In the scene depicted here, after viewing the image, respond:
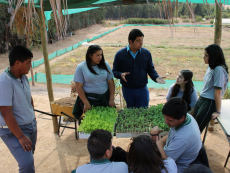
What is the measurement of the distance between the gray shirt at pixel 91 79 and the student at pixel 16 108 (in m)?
0.84

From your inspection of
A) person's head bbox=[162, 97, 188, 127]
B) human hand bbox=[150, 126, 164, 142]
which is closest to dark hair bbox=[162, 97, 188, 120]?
person's head bbox=[162, 97, 188, 127]

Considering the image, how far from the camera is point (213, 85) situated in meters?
2.75

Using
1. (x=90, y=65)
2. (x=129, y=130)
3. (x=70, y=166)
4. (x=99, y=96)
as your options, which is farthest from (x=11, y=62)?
(x=70, y=166)

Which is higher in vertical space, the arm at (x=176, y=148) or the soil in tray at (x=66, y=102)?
the arm at (x=176, y=148)

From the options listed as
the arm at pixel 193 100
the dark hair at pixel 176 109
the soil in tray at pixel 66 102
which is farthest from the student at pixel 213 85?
the soil in tray at pixel 66 102

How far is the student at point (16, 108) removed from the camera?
2020 mm

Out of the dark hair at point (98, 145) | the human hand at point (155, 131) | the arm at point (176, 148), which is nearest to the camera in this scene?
the dark hair at point (98, 145)

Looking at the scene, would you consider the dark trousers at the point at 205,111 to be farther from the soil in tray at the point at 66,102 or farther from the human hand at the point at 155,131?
the soil in tray at the point at 66,102

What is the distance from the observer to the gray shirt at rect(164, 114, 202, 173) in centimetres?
190

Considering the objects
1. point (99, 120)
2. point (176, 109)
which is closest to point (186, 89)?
point (176, 109)

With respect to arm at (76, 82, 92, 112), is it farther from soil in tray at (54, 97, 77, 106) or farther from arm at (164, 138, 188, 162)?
arm at (164, 138, 188, 162)

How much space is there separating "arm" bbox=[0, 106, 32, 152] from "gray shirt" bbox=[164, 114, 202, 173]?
4.67 ft

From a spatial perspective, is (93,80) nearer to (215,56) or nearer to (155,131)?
(155,131)

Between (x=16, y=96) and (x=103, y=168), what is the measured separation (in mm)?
1178
